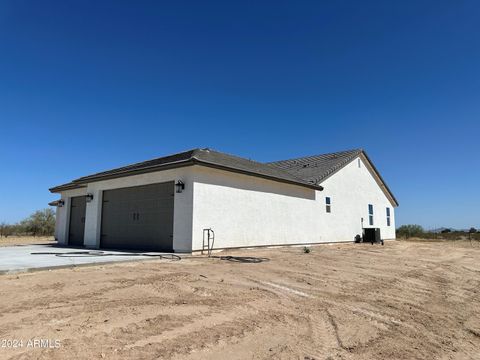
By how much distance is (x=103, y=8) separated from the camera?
1194 centimetres

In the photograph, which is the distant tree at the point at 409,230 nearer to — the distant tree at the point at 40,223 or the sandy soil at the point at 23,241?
the sandy soil at the point at 23,241

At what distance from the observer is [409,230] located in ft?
112

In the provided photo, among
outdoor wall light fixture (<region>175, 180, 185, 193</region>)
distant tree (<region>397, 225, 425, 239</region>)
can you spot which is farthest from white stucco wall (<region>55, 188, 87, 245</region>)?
distant tree (<region>397, 225, 425, 239</region>)

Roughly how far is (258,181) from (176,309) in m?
9.99

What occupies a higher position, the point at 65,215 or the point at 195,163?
the point at 195,163

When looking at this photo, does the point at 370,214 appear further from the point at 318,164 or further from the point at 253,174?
the point at 253,174

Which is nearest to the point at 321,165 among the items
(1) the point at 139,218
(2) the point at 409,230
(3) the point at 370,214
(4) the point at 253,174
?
(3) the point at 370,214

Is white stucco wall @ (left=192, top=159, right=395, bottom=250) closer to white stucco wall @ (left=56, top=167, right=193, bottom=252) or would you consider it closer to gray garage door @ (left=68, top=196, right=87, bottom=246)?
white stucco wall @ (left=56, top=167, right=193, bottom=252)

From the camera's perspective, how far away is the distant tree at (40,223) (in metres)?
32.3

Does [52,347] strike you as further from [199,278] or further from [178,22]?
[178,22]

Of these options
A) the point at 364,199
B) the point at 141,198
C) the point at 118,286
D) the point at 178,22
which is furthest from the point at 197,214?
the point at 364,199

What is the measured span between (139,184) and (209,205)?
3672 millimetres

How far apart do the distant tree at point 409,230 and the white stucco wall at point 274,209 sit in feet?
43.3

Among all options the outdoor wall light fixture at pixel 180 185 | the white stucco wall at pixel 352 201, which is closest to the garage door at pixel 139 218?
the outdoor wall light fixture at pixel 180 185
